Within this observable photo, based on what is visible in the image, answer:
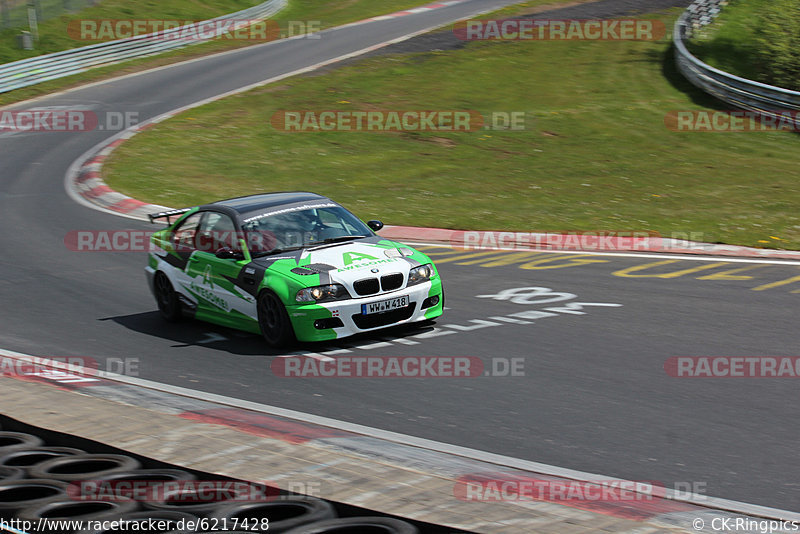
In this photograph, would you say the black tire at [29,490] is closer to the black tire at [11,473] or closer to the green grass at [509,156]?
the black tire at [11,473]

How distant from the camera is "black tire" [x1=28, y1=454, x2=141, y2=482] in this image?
593cm

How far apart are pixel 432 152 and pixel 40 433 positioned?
1847 cm

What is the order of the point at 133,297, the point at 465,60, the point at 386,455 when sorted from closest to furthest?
1. the point at 386,455
2. the point at 133,297
3. the point at 465,60

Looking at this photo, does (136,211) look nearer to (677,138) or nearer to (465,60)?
(677,138)

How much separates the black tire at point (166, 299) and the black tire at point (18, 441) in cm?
479

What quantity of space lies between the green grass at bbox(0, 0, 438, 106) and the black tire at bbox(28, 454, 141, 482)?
3134cm

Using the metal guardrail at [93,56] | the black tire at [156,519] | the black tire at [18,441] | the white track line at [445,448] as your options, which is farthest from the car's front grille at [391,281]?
the metal guardrail at [93,56]

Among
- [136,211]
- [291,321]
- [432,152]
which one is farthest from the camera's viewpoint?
[432,152]

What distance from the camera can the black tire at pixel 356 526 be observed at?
4762 mm

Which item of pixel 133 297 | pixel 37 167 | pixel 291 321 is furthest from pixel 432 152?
pixel 291 321

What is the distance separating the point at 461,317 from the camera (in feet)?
36.7

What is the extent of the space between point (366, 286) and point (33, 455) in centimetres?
420

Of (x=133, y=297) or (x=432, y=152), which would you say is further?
(x=432, y=152)

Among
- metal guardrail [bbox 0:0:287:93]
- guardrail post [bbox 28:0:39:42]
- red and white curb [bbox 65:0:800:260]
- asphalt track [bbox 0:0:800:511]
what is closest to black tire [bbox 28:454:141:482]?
asphalt track [bbox 0:0:800:511]
